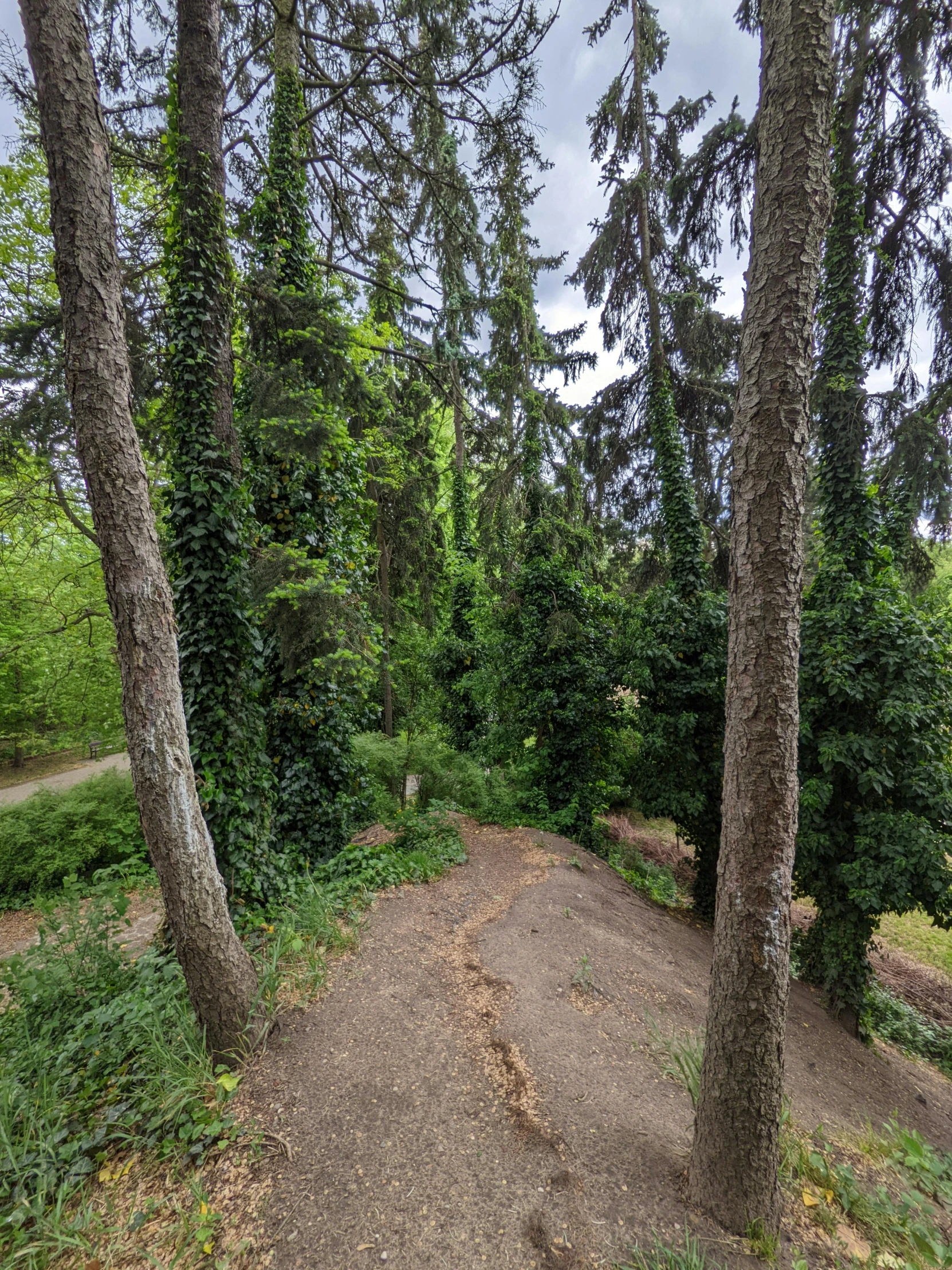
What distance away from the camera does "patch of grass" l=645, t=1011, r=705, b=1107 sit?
2.71 metres

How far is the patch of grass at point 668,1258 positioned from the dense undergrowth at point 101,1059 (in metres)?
1.84

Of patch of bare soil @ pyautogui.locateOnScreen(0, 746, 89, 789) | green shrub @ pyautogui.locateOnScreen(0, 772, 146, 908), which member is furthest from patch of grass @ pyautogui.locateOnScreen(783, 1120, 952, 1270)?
patch of bare soil @ pyautogui.locateOnScreen(0, 746, 89, 789)

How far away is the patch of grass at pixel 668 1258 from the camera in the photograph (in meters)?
1.83

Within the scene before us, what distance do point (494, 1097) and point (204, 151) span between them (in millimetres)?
7146

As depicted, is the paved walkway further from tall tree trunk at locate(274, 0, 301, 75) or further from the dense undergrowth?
tall tree trunk at locate(274, 0, 301, 75)

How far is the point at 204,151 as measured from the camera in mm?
4230

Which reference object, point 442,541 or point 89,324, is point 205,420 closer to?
point 89,324

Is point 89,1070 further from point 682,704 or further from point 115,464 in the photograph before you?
point 682,704

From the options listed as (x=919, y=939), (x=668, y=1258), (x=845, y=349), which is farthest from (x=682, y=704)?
(x=919, y=939)

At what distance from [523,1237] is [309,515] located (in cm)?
548

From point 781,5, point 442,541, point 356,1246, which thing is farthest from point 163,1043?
point 442,541

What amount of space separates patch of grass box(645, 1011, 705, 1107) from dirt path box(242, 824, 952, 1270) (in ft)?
0.28

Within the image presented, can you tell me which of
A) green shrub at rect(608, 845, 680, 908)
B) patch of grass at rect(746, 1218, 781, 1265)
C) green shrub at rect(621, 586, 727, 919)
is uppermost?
green shrub at rect(621, 586, 727, 919)

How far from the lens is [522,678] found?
A: 7.96 m
